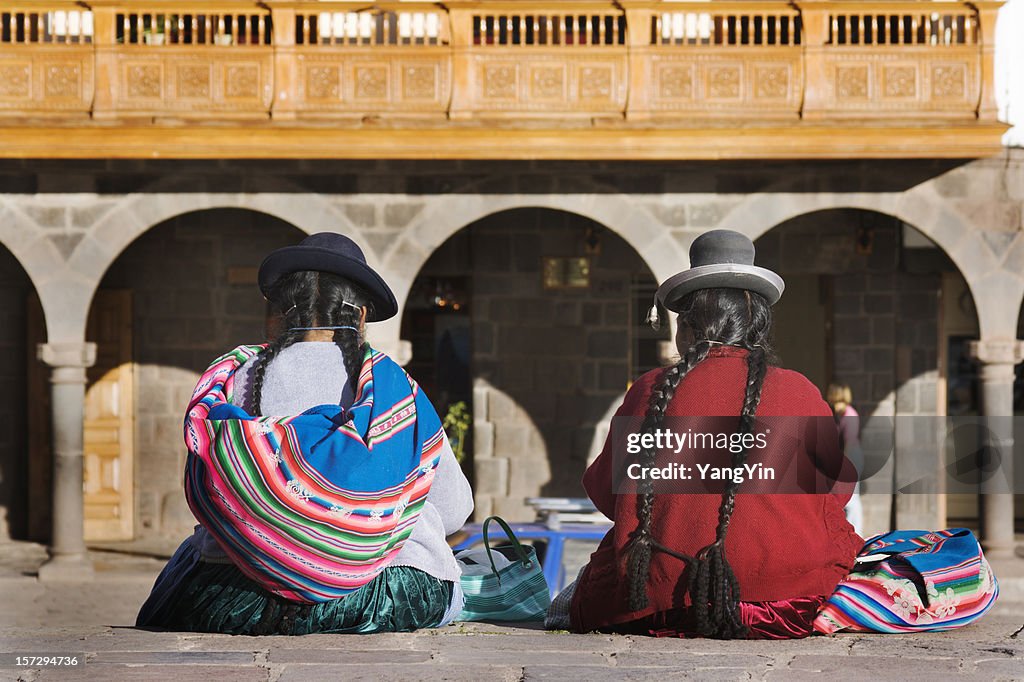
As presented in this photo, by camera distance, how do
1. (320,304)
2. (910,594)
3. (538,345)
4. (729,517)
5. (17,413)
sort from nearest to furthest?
(729,517)
(910,594)
(320,304)
(538,345)
(17,413)

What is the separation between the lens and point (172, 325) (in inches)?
583

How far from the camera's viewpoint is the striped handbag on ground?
A: 4914mm

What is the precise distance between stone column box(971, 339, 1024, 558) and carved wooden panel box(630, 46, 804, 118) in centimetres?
272

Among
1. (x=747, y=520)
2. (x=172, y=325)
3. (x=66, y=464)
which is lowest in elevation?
(x=66, y=464)

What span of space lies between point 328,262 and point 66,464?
889 centimetres

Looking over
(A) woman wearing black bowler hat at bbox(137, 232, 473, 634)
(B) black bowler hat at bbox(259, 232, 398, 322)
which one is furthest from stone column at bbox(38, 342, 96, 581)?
(B) black bowler hat at bbox(259, 232, 398, 322)

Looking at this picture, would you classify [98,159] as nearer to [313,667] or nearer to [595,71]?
[595,71]

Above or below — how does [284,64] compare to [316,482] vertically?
above

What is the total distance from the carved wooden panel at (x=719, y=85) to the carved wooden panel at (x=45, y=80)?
4.48 meters

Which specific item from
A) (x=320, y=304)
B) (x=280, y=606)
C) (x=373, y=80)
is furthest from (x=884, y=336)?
(x=280, y=606)

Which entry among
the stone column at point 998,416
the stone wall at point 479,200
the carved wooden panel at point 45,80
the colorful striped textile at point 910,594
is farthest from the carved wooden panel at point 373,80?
the colorful striped textile at point 910,594

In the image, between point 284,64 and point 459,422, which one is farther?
point 459,422

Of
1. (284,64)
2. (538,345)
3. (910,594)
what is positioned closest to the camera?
(910,594)

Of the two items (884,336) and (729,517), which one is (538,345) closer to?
(884,336)
